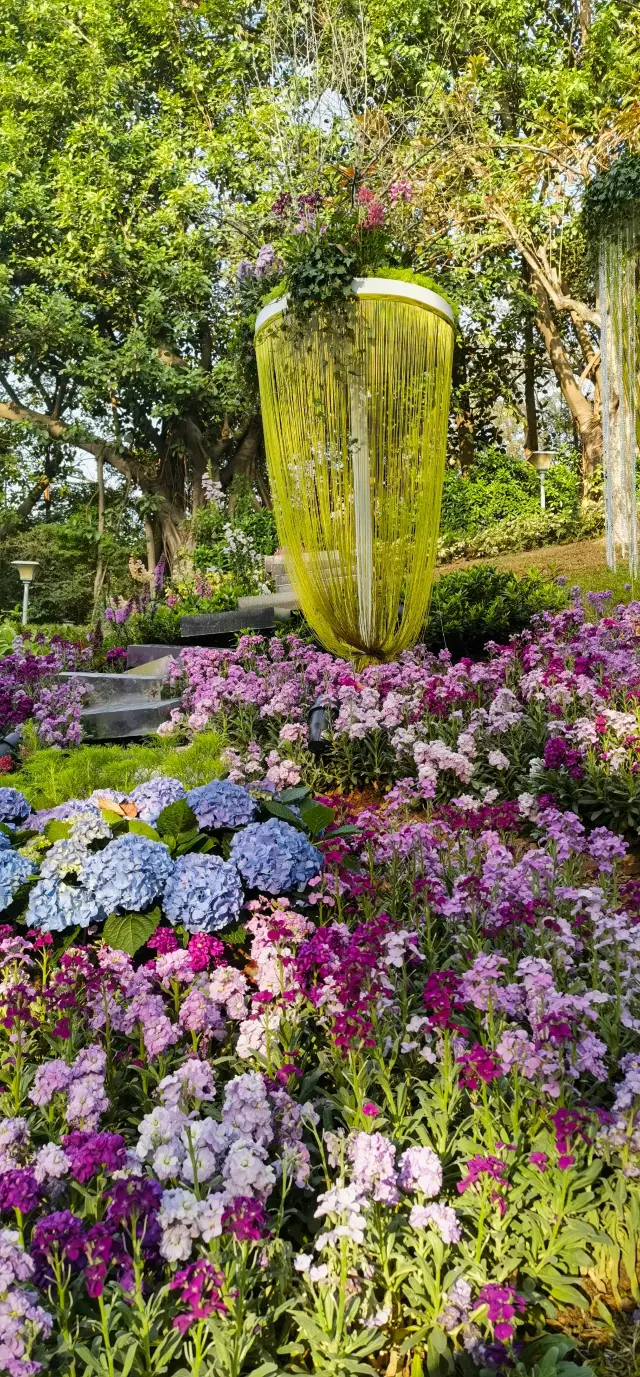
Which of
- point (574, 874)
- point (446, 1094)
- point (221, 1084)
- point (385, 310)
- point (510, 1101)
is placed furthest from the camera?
point (385, 310)

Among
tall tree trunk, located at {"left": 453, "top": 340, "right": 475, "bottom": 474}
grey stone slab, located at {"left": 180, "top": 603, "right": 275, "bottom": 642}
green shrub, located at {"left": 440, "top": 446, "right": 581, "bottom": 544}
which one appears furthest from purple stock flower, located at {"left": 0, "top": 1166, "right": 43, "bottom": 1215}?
tall tree trunk, located at {"left": 453, "top": 340, "right": 475, "bottom": 474}

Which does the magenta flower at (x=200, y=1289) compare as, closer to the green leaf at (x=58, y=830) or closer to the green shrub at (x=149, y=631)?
the green leaf at (x=58, y=830)

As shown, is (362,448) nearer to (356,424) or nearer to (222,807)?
(356,424)

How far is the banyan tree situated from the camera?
8273mm

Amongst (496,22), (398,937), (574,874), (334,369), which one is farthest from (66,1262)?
(496,22)

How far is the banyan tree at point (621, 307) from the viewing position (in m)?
8.27

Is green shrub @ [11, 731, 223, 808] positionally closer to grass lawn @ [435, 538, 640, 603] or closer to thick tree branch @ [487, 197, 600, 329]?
grass lawn @ [435, 538, 640, 603]

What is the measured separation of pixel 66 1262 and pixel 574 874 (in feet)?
5.63

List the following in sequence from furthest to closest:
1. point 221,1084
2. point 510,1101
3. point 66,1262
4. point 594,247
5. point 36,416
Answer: point 36,416 < point 594,247 < point 221,1084 < point 510,1101 < point 66,1262

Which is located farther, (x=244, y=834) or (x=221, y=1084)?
(x=244, y=834)

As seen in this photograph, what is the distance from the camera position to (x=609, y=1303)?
1.53 m

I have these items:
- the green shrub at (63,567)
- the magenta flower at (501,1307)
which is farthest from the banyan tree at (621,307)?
the green shrub at (63,567)

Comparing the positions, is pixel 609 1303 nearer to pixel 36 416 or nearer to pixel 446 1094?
pixel 446 1094

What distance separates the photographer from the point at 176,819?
2.68 metres
